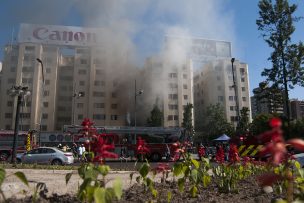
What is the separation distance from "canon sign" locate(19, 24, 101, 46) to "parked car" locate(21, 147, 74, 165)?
49418 mm

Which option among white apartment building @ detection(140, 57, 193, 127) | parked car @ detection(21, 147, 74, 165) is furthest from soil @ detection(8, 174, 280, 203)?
white apartment building @ detection(140, 57, 193, 127)

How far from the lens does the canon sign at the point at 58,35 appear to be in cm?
6619

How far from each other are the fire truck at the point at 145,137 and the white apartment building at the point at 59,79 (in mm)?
37950

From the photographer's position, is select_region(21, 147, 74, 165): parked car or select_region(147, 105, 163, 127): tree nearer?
select_region(21, 147, 74, 165): parked car

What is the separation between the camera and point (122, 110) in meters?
64.6

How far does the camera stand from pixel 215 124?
6297 cm

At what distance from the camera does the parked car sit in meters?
18.4

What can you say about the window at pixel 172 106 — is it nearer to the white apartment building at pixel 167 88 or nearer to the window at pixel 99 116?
the white apartment building at pixel 167 88

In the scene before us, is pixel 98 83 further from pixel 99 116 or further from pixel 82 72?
pixel 99 116

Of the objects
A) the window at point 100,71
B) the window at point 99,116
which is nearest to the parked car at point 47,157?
the window at point 99,116

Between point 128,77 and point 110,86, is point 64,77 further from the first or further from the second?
point 128,77

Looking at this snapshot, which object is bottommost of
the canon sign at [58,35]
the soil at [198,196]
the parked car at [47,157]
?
the soil at [198,196]

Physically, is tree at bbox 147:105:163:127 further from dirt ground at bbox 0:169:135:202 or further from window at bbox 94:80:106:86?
dirt ground at bbox 0:169:135:202

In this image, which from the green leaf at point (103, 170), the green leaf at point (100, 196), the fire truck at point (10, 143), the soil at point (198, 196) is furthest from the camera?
the fire truck at point (10, 143)
